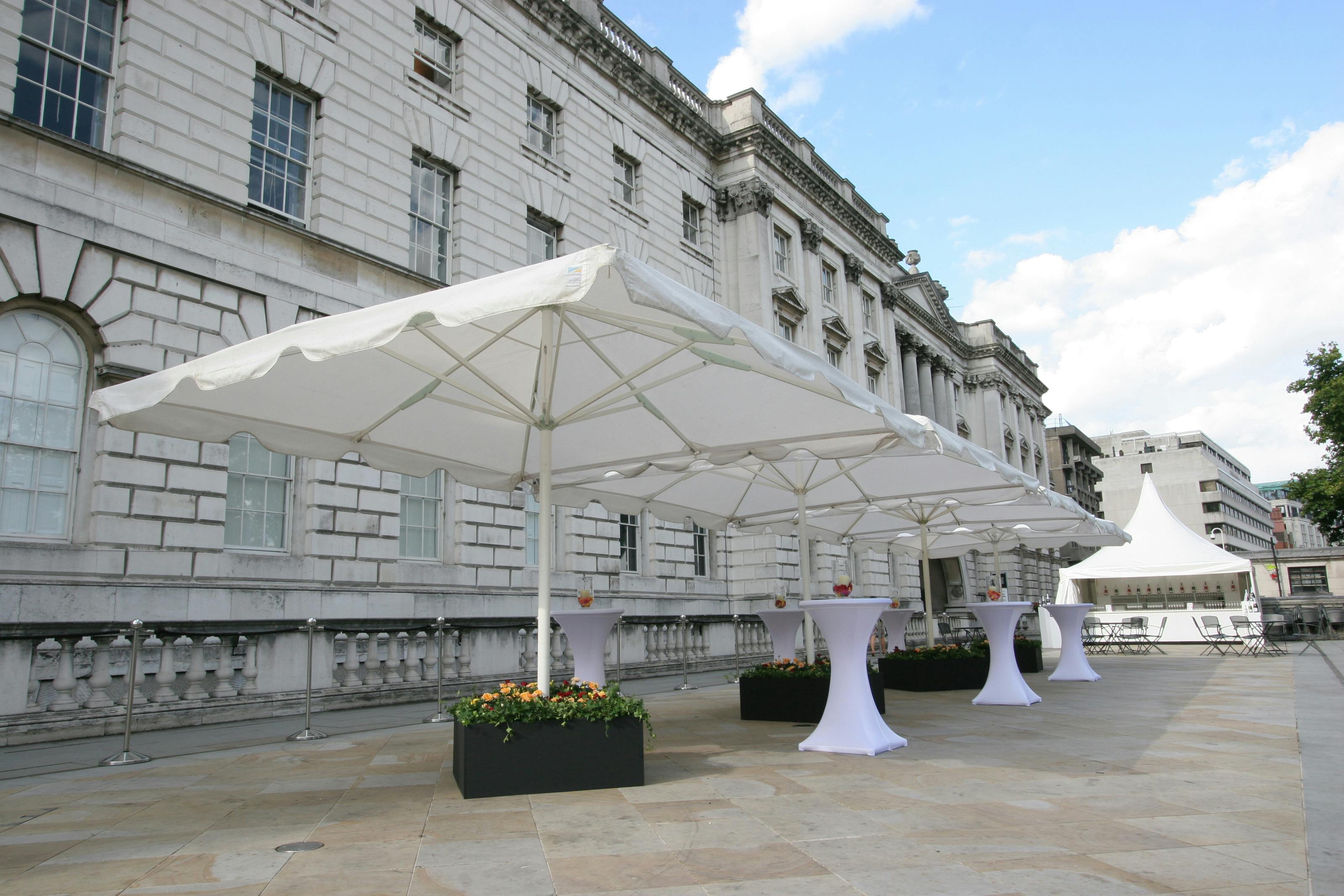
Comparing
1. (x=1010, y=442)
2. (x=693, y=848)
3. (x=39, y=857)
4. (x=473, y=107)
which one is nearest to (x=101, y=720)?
(x=39, y=857)

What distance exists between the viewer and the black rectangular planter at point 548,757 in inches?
212

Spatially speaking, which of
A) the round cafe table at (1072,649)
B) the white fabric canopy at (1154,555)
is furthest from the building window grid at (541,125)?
the white fabric canopy at (1154,555)

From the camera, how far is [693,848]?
4.12 m

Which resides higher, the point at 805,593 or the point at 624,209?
the point at 624,209

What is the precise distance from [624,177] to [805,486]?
45.2ft

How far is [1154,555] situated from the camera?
2023cm

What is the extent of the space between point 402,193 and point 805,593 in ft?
34.1

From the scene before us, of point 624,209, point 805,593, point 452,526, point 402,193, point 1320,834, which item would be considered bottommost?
point 1320,834

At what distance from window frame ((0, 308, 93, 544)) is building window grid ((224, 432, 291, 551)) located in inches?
71.5

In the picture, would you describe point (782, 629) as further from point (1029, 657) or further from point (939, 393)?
point (939, 393)

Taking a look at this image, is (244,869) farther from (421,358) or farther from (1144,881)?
(1144,881)

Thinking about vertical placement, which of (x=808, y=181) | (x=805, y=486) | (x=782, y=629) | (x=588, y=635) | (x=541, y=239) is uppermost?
(x=808, y=181)

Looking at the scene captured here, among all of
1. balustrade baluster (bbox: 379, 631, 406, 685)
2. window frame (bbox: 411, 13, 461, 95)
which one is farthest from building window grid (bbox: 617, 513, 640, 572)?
window frame (bbox: 411, 13, 461, 95)

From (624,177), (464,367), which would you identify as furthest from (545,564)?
(624,177)
